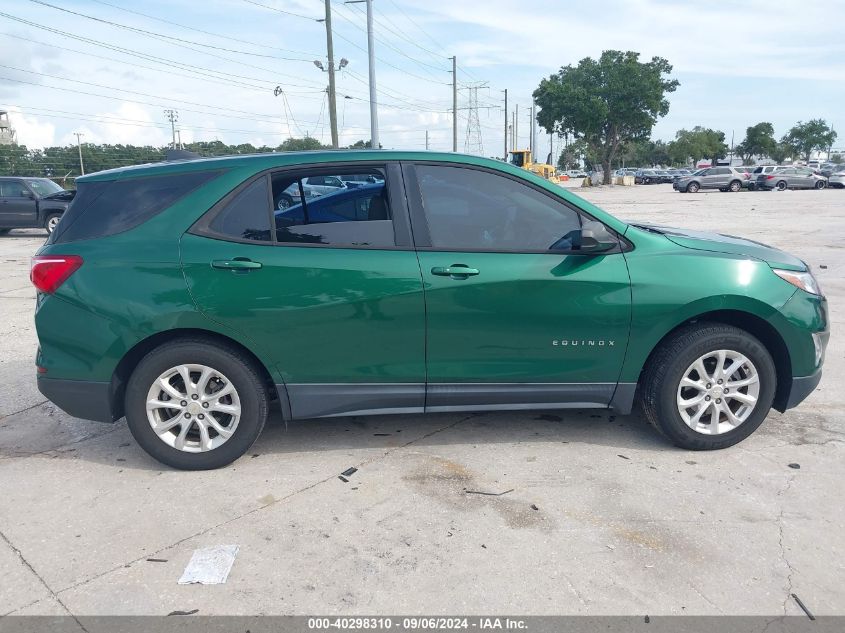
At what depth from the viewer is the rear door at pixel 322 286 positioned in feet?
12.1

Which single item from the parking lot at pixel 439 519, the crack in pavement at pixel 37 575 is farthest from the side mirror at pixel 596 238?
the crack in pavement at pixel 37 575

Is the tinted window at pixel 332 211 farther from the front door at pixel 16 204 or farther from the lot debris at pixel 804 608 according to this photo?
the front door at pixel 16 204

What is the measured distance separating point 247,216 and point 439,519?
6.55 ft

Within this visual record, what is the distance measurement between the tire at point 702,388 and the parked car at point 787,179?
44.0 meters

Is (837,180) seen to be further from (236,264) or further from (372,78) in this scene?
(236,264)

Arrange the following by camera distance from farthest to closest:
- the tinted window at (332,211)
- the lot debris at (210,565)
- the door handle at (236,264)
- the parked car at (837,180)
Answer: the parked car at (837,180) < the tinted window at (332,211) < the door handle at (236,264) < the lot debris at (210,565)

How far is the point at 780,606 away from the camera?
2.67m

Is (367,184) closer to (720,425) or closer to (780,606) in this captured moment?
(720,425)

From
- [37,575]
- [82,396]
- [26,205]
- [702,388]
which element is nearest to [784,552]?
[702,388]

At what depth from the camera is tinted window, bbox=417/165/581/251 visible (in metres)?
3.83

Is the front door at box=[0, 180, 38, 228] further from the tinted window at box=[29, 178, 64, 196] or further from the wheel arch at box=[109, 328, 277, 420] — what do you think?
the wheel arch at box=[109, 328, 277, 420]

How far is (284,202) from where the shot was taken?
12.6ft

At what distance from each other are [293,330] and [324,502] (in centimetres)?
96

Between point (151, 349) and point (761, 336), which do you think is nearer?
point (151, 349)
